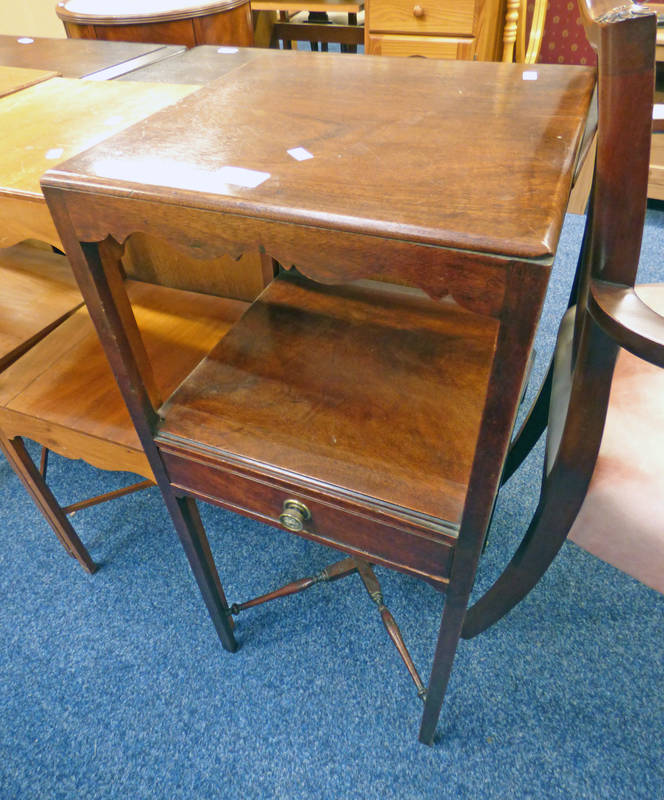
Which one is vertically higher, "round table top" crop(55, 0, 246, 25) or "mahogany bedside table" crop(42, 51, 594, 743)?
"round table top" crop(55, 0, 246, 25)

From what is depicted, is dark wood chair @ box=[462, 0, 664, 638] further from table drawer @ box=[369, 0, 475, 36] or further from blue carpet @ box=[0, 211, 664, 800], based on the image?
table drawer @ box=[369, 0, 475, 36]

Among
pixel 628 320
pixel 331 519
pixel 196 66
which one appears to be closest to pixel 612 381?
pixel 628 320

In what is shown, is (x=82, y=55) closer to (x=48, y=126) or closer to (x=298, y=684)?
(x=48, y=126)

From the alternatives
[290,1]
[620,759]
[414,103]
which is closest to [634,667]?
[620,759]

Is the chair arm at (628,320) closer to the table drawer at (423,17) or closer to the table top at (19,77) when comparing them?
the table top at (19,77)

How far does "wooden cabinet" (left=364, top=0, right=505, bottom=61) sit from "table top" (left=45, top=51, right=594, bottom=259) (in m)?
1.33

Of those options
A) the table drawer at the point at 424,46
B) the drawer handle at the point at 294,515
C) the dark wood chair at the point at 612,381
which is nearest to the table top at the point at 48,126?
the drawer handle at the point at 294,515

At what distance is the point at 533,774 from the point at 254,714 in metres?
0.49

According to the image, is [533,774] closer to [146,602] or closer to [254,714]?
[254,714]

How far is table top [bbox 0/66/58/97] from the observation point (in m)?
0.99

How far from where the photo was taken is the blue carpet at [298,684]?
926 millimetres

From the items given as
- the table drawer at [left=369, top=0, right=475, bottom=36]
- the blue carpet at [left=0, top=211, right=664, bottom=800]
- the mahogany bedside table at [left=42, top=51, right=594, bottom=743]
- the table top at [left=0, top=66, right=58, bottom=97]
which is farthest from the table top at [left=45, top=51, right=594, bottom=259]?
the table drawer at [left=369, top=0, right=475, bottom=36]

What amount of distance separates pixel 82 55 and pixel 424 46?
3.75 ft

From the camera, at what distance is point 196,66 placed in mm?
1142
